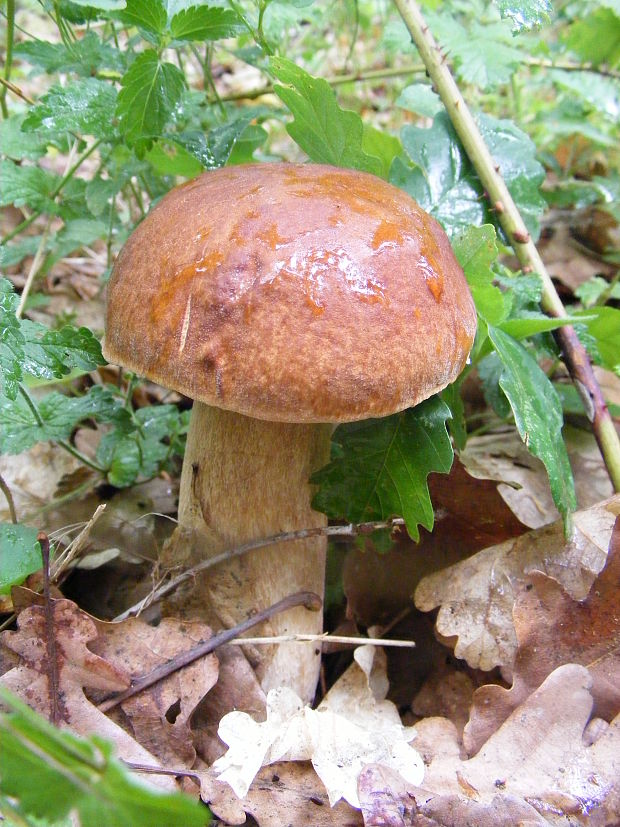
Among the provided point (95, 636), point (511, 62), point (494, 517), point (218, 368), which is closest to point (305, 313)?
point (218, 368)

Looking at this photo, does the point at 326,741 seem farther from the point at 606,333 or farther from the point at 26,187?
the point at 26,187

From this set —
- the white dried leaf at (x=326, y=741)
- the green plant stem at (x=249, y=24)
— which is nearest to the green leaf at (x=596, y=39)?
the green plant stem at (x=249, y=24)

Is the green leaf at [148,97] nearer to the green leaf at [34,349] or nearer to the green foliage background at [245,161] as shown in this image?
the green foliage background at [245,161]

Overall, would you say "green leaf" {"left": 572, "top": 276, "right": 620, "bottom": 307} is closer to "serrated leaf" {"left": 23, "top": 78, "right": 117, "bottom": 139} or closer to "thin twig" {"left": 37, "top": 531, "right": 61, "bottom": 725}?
"serrated leaf" {"left": 23, "top": 78, "right": 117, "bottom": 139}

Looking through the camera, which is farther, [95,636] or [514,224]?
[514,224]

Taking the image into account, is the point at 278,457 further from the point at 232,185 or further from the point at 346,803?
the point at 346,803

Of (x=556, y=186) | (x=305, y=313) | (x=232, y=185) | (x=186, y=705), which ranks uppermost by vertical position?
(x=556, y=186)
